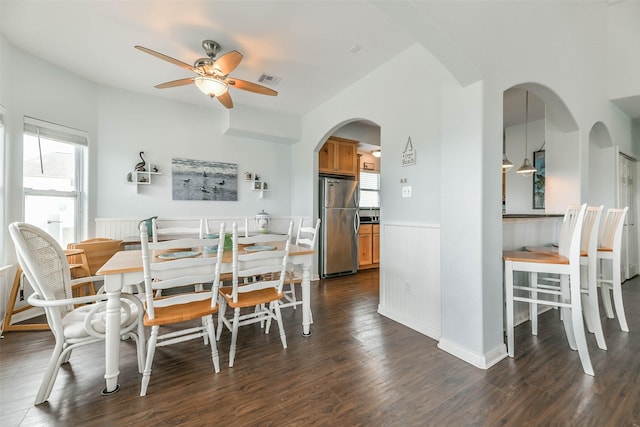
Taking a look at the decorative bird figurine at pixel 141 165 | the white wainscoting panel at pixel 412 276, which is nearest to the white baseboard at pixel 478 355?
the white wainscoting panel at pixel 412 276

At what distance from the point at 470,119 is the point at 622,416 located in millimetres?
1967

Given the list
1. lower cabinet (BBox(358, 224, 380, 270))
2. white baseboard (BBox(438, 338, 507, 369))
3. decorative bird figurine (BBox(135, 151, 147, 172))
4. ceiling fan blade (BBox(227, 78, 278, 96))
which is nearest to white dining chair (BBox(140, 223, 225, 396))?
ceiling fan blade (BBox(227, 78, 278, 96))

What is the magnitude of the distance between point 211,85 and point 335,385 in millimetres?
2649

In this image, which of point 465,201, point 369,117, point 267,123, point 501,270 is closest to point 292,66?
point 369,117

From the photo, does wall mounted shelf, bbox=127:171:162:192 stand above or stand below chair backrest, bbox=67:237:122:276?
above

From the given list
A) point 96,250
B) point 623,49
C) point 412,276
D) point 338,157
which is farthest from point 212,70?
point 623,49

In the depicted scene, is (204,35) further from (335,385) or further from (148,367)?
(335,385)

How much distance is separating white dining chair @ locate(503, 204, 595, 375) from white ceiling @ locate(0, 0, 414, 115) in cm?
218

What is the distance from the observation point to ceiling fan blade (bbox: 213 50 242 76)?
87.1 inches

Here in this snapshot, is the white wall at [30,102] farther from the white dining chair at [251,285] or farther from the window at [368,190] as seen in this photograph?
the window at [368,190]

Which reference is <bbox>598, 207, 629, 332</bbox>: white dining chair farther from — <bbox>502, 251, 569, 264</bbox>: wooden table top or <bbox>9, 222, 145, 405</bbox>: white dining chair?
<bbox>9, 222, 145, 405</bbox>: white dining chair

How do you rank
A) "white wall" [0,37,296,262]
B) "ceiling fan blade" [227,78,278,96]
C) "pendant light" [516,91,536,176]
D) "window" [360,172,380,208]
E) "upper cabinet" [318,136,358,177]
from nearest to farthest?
"ceiling fan blade" [227,78,278,96] < "white wall" [0,37,296,262] < "pendant light" [516,91,536,176] < "upper cabinet" [318,136,358,177] < "window" [360,172,380,208]

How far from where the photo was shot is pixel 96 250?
10.0 ft

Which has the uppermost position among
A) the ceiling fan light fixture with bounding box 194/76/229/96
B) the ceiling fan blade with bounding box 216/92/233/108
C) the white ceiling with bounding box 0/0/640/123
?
the white ceiling with bounding box 0/0/640/123
